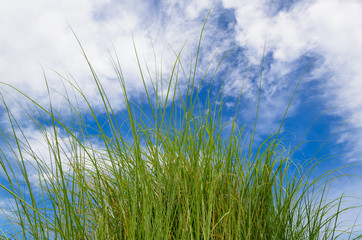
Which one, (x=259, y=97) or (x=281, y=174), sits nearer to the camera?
(x=259, y=97)

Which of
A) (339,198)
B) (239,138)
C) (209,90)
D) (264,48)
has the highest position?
(264,48)

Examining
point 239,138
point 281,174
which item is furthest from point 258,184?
point 239,138

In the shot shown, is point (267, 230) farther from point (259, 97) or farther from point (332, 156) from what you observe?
point (259, 97)

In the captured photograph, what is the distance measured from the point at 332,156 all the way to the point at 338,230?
20.4 inches

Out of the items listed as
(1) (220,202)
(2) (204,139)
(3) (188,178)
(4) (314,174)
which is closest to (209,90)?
(2) (204,139)

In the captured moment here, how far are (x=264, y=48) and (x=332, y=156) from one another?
3.04 feet

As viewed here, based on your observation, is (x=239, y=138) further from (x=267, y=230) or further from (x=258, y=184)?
(x=267, y=230)

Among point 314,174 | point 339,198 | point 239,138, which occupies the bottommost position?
point 339,198

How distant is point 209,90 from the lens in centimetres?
212

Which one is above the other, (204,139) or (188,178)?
(204,139)

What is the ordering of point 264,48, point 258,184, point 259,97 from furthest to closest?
point 258,184 < point 264,48 < point 259,97

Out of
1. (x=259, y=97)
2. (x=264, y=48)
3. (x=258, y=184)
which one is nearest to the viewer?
(x=259, y=97)

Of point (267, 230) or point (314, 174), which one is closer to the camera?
point (267, 230)

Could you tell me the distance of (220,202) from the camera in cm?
200
